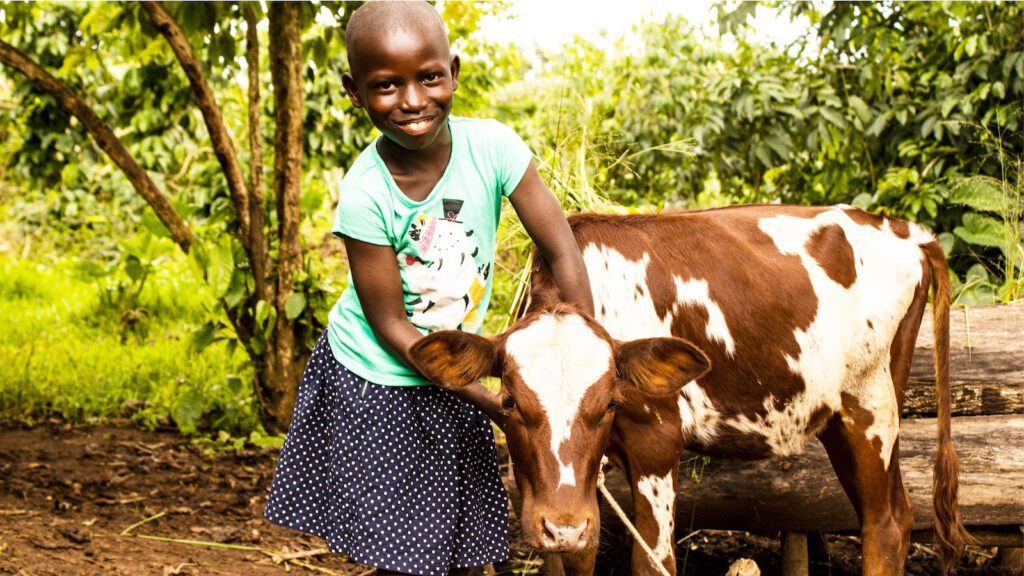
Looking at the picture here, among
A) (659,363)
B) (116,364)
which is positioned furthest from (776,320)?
(116,364)

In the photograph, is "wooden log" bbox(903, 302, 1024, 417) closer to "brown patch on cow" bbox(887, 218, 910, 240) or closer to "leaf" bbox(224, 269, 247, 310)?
"brown patch on cow" bbox(887, 218, 910, 240)

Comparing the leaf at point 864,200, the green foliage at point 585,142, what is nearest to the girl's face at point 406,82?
the green foliage at point 585,142

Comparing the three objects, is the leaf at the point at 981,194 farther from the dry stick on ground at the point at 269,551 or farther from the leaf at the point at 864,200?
the dry stick on ground at the point at 269,551

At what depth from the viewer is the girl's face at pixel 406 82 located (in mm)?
2555

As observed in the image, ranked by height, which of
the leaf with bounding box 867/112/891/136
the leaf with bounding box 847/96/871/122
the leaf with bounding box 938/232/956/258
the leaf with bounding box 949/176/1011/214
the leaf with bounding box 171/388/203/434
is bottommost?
the leaf with bounding box 171/388/203/434

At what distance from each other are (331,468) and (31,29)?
6359 millimetres

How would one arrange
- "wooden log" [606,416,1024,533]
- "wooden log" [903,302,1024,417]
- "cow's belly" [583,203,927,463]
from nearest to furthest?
"cow's belly" [583,203,927,463] → "wooden log" [606,416,1024,533] → "wooden log" [903,302,1024,417]

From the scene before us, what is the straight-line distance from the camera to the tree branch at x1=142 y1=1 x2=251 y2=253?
4945mm

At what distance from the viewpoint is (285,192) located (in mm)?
5508

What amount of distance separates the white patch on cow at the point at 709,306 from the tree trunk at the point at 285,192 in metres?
2.69

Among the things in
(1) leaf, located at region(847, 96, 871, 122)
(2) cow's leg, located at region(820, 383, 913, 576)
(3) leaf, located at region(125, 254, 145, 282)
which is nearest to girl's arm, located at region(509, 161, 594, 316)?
(2) cow's leg, located at region(820, 383, 913, 576)

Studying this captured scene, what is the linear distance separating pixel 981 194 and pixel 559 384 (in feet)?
13.1

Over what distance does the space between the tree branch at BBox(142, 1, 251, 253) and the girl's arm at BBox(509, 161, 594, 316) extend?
2.85 metres

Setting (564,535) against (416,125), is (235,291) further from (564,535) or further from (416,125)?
(564,535)
